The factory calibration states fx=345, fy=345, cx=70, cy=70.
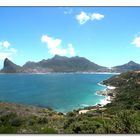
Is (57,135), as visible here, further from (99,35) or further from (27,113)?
(99,35)

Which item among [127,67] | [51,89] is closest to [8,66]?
[51,89]

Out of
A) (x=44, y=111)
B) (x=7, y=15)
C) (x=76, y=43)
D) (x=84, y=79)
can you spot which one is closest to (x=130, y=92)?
(x=84, y=79)
